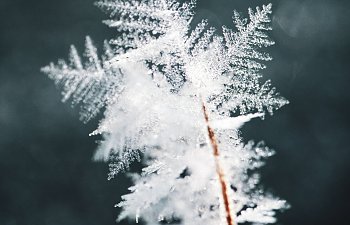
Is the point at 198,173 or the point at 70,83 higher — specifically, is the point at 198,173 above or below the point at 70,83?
below

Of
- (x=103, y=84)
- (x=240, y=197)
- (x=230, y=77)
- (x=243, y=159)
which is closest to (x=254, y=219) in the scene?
(x=240, y=197)

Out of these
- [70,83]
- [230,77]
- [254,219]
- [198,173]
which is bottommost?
[254,219]

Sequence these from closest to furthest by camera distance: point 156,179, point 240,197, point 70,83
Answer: point 70,83 < point 156,179 < point 240,197

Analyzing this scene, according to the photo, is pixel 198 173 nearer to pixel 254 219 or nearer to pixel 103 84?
pixel 254 219

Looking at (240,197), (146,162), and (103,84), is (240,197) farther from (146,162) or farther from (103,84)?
(103,84)

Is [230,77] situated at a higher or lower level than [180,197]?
higher

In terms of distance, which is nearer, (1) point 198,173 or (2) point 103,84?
(2) point 103,84

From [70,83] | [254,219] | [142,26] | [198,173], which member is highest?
[142,26]

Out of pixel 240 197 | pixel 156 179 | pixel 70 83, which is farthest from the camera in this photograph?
pixel 240 197

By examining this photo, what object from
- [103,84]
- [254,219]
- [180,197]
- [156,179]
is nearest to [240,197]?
[254,219]
